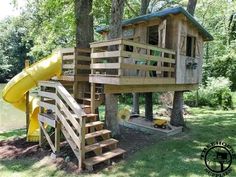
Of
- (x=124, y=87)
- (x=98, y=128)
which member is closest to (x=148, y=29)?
(x=124, y=87)

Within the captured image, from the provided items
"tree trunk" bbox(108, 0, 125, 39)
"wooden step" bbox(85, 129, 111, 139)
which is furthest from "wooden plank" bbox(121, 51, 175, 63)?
"wooden step" bbox(85, 129, 111, 139)

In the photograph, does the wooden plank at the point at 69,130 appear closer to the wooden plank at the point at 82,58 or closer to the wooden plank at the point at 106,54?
the wooden plank at the point at 106,54

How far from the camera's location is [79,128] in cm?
617

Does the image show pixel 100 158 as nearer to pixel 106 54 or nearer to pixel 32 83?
pixel 106 54

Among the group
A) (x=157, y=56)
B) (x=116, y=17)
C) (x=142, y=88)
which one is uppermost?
(x=116, y=17)

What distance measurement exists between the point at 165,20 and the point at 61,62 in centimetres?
361

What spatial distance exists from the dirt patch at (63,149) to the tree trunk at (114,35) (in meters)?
0.52

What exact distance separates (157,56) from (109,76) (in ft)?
6.08

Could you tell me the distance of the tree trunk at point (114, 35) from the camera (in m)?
8.09

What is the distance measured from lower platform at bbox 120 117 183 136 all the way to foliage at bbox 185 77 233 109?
7973 millimetres

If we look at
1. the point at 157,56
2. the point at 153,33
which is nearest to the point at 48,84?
the point at 157,56

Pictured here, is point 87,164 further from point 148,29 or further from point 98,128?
point 148,29
